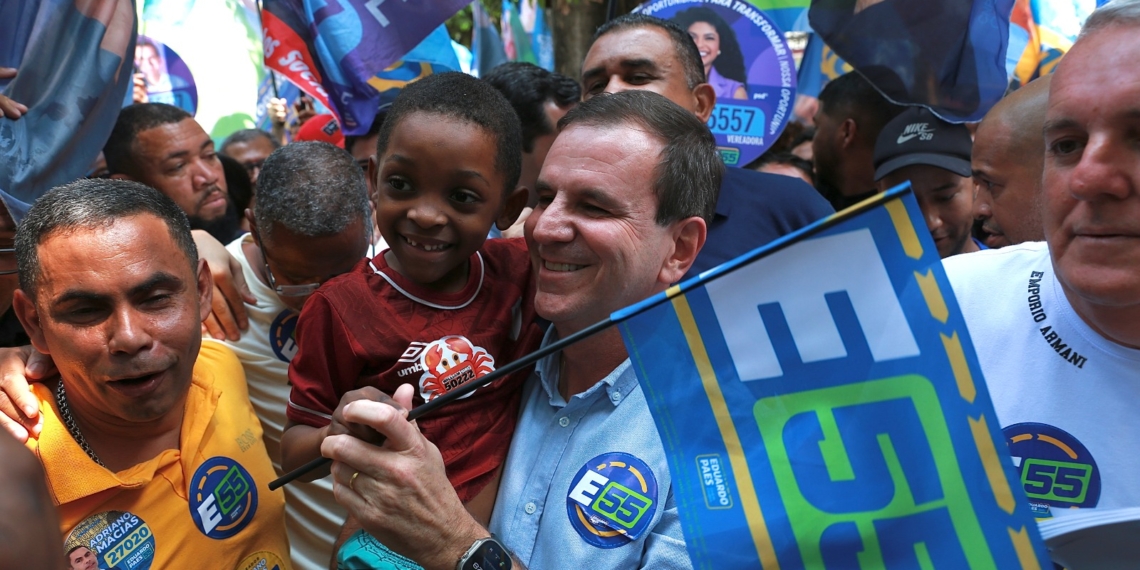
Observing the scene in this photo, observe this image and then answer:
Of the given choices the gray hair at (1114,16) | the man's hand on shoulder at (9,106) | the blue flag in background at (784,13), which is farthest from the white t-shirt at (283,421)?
the blue flag in background at (784,13)

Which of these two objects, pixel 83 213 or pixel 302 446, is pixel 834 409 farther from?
pixel 83 213

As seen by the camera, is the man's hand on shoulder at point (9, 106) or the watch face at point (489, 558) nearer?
the watch face at point (489, 558)

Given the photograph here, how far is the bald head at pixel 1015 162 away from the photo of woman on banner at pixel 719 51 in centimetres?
195

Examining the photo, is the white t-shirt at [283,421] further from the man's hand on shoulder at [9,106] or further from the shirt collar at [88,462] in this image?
the man's hand on shoulder at [9,106]

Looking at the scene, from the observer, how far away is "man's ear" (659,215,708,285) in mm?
2533

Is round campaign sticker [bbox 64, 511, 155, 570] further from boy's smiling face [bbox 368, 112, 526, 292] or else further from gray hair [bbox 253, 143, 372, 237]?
gray hair [bbox 253, 143, 372, 237]

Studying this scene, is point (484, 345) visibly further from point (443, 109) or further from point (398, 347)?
point (443, 109)

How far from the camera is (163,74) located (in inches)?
283

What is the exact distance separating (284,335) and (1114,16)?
2834 mm

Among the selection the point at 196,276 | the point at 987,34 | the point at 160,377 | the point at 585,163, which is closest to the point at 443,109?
the point at 585,163

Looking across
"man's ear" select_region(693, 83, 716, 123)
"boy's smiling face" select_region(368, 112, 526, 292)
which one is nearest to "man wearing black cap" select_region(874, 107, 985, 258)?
"man's ear" select_region(693, 83, 716, 123)

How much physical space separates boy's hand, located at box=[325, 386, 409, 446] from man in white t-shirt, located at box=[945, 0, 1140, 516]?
1.40 metres

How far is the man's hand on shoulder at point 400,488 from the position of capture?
2135mm

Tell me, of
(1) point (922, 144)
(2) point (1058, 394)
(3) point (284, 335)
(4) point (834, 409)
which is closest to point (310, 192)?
(3) point (284, 335)
